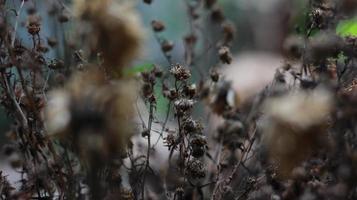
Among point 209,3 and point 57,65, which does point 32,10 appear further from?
point 209,3

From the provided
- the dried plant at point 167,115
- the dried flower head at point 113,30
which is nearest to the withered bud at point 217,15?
the dried plant at point 167,115

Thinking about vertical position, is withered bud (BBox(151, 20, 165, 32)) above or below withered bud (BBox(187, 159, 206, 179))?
above

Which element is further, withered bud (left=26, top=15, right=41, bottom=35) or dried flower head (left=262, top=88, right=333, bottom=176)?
withered bud (left=26, top=15, right=41, bottom=35)

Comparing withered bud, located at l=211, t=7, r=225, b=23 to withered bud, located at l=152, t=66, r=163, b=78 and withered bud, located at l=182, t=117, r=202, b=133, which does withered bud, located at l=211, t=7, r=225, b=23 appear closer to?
withered bud, located at l=152, t=66, r=163, b=78

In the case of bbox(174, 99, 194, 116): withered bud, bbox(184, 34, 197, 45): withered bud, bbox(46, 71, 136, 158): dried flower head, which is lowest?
bbox(46, 71, 136, 158): dried flower head

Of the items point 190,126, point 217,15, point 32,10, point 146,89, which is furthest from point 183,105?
point 217,15

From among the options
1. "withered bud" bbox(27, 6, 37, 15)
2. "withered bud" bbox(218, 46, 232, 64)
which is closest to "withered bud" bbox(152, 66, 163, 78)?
"withered bud" bbox(218, 46, 232, 64)

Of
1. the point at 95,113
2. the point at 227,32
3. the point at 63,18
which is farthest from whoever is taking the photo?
the point at 227,32

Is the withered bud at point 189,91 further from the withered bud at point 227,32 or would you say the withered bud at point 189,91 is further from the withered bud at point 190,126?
the withered bud at point 227,32

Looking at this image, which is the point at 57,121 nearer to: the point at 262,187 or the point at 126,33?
the point at 126,33

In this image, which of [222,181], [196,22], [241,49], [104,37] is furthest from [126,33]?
[241,49]

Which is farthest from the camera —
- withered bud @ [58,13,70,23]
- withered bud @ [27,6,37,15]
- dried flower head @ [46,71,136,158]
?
withered bud @ [27,6,37,15]
